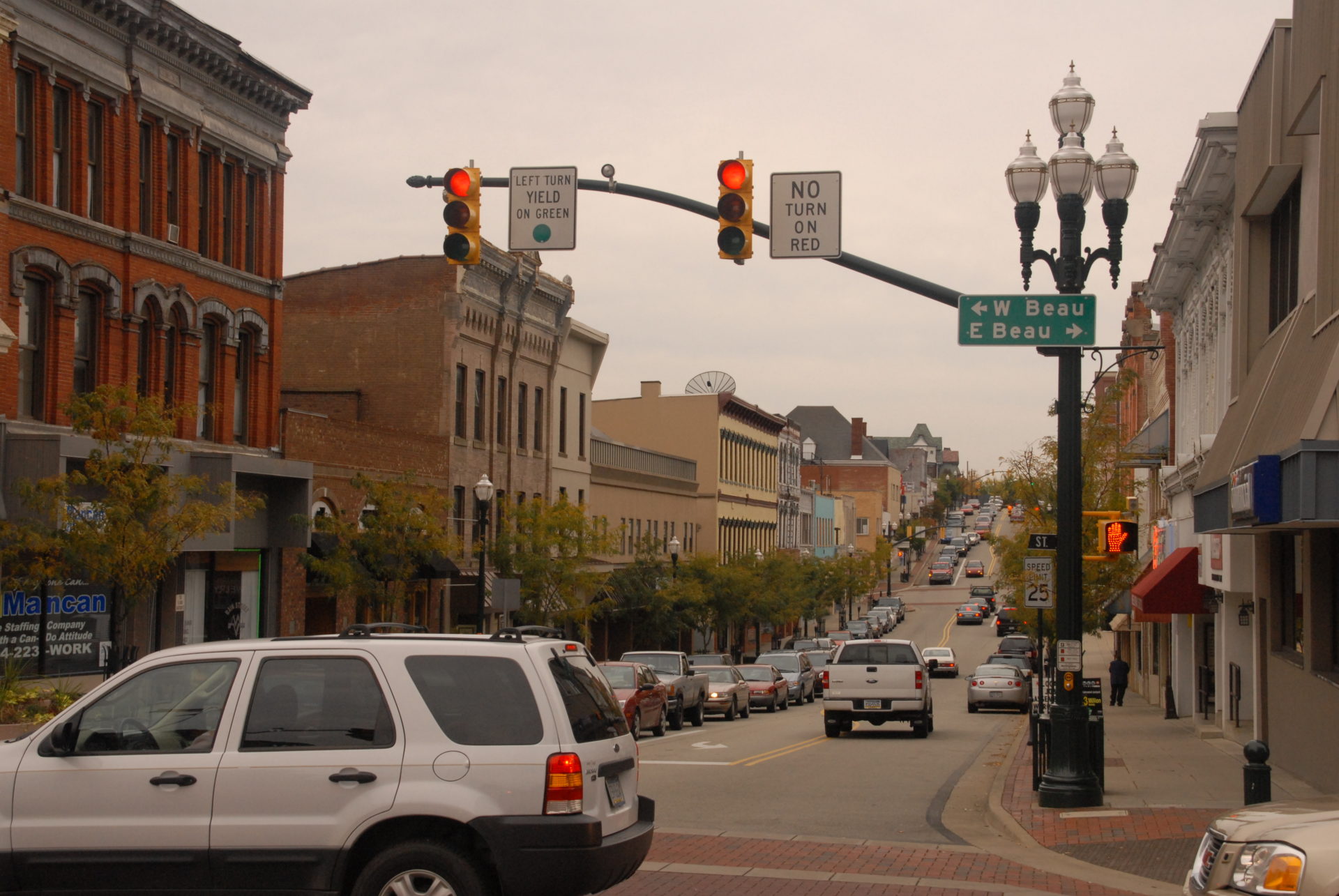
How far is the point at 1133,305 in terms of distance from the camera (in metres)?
55.5

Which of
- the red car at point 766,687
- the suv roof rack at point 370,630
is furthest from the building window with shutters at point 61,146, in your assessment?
the red car at point 766,687

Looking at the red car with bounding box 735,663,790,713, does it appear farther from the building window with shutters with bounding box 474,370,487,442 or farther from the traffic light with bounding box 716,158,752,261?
the traffic light with bounding box 716,158,752,261

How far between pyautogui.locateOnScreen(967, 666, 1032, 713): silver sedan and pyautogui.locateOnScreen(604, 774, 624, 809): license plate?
30.5 metres

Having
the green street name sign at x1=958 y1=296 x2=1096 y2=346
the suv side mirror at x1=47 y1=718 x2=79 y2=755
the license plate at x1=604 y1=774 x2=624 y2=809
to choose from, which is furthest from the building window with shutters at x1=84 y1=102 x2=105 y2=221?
the license plate at x1=604 y1=774 x2=624 y2=809

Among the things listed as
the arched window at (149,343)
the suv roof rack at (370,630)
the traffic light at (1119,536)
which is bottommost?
the suv roof rack at (370,630)

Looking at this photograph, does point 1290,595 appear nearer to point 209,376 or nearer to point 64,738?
point 64,738

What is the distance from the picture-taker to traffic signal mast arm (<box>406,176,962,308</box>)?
46.1 feet

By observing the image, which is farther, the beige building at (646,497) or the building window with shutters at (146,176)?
the beige building at (646,497)

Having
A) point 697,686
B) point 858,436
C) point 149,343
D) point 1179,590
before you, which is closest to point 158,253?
point 149,343

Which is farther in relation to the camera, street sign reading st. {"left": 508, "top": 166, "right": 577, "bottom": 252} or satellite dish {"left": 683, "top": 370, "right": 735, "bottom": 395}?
satellite dish {"left": 683, "top": 370, "right": 735, "bottom": 395}

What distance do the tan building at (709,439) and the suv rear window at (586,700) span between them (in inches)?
2230

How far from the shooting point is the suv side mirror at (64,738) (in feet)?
26.2

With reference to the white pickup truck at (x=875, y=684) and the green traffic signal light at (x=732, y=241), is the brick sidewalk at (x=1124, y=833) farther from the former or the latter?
the white pickup truck at (x=875, y=684)

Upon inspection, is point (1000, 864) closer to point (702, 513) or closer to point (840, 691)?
point (840, 691)
